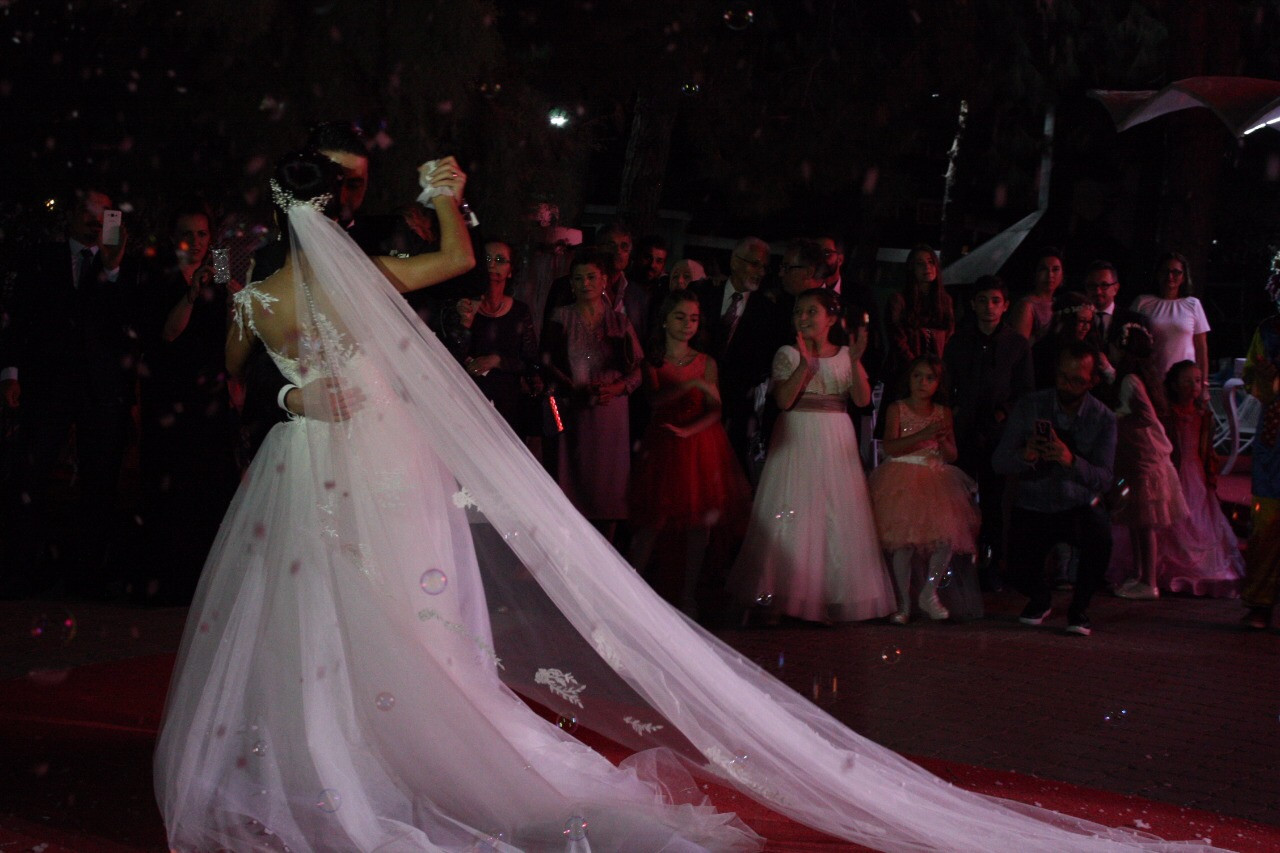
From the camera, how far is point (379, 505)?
3.73 m

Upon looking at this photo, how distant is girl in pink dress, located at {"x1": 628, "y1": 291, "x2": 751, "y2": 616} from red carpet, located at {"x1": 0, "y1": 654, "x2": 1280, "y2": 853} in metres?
2.46

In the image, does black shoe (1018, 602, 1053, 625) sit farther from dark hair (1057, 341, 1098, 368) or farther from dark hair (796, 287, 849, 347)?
dark hair (796, 287, 849, 347)

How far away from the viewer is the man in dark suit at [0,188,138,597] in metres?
7.02

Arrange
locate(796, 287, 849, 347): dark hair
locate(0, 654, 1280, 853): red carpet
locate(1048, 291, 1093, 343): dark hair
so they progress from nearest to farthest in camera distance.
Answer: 1. locate(0, 654, 1280, 853): red carpet
2. locate(796, 287, 849, 347): dark hair
3. locate(1048, 291, 1093, 343): dark hair

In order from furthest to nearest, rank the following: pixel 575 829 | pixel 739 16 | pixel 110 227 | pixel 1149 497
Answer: pixel 739 16 → pixel 1149 497 → pixel 110 227 → pixel 575 829

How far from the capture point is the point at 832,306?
7141 mm

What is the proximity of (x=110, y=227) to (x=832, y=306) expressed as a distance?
3710 mm

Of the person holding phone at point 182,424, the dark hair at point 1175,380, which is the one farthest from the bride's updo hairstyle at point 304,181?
the dark hair at point 1175,380

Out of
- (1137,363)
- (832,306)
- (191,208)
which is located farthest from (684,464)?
(1137,363)

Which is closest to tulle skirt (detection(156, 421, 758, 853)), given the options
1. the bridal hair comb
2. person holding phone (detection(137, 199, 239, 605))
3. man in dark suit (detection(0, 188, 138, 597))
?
the bridal hair comb

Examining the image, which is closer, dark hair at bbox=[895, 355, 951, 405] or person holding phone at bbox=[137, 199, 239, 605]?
person holding phone at bbox=[137, 199, 239, 605]

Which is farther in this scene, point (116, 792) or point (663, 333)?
point (663, 333)

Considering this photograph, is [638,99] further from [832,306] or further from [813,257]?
[832,306]

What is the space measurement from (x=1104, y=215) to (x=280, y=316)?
22115 mm
